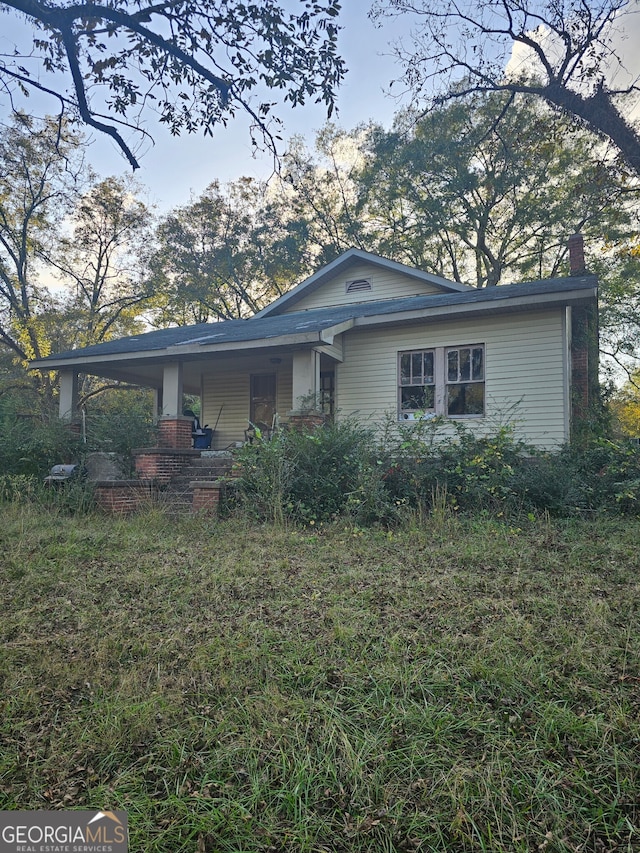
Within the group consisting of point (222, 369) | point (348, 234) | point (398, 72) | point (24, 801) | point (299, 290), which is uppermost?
point (348, 234)

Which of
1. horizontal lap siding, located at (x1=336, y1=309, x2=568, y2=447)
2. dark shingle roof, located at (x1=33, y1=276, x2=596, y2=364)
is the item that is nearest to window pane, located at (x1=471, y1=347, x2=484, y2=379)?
horizontal lap siding, located at (x1=336, y1=309, x2=568, y2=447)

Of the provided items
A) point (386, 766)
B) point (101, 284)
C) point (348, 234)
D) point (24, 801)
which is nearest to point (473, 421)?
point (386, 766)

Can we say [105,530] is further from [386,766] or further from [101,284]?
[101,284]

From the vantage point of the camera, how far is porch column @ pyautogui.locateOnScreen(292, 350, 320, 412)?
1038cm

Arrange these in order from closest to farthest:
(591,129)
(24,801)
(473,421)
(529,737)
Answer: (24,801)
(529,737)
(591,129)
(473,421)

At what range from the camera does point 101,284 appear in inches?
1016

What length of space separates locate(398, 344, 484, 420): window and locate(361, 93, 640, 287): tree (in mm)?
11772

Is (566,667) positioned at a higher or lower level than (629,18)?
lower

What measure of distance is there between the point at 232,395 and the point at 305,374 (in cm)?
462

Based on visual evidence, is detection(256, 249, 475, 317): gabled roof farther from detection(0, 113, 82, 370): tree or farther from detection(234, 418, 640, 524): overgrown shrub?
detection(0, 113, 82, 370): tree

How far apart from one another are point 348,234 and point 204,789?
25.5 m

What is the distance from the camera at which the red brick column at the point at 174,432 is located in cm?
1059

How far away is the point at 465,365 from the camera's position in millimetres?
10672

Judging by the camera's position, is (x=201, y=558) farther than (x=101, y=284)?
No
